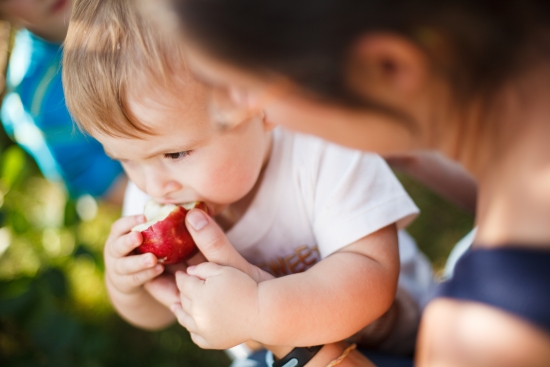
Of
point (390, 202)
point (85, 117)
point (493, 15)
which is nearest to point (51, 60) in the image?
point (85, 117)

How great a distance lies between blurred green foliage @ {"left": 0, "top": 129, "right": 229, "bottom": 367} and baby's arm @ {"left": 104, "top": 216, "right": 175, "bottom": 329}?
444 millimetres

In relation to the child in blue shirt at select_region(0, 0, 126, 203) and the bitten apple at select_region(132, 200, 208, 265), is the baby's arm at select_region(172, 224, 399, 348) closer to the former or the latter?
the bitten apple at select_region(132, 200, 208, 265)

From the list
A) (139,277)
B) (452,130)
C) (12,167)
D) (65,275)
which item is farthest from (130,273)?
(12,167)

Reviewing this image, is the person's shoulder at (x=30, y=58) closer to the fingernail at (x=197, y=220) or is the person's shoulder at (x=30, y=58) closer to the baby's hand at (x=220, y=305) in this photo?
the fingernail at (x=197, y=220)

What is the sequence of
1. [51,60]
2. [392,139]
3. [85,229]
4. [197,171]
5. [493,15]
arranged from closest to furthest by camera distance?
[493,15] → [392,139] → [197,171] → [51,60] → [85,229]

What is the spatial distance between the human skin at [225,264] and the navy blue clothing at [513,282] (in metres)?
0.30

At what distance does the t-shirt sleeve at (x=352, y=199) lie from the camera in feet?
3.36

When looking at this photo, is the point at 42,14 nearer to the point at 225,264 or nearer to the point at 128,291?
the point at 128,291

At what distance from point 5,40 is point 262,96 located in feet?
5.80

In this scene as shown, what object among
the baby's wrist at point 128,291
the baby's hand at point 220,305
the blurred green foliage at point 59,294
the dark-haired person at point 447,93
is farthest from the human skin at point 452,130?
the blurred green foliage at point 59,294

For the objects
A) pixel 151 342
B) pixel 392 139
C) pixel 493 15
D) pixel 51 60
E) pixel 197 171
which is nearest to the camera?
pixel 493 15

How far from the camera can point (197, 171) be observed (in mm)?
1025

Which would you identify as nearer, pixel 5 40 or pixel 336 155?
pixel 336 155

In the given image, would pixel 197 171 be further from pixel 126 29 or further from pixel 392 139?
pixel 392 139
